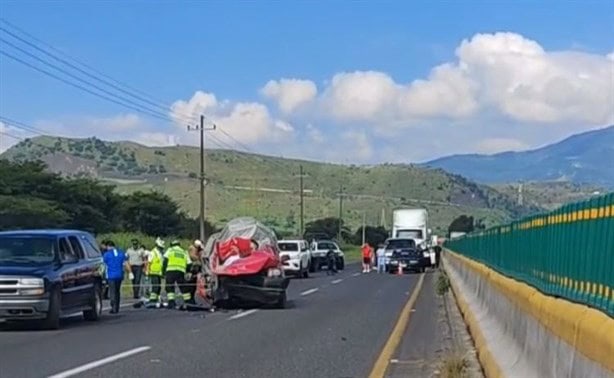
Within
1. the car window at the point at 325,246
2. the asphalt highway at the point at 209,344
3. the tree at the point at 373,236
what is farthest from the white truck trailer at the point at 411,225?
the tree at the point at 373,236

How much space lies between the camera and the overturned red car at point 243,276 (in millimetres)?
27078

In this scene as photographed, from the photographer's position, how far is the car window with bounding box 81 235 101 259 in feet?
77.4

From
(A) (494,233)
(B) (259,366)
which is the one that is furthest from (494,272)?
(B) (259,366)

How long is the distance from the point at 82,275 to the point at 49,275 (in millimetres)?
1878

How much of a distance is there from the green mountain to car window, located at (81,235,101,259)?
11207cm

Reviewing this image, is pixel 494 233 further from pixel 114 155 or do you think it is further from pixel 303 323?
pixel 114 155

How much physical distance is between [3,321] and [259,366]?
8.92 meters

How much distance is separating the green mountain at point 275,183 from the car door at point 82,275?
113242mm

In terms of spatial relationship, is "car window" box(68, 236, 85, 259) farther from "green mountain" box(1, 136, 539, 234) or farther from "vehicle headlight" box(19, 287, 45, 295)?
"green mountain" box(1, 136, 539, 234)

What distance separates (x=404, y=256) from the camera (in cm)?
5991

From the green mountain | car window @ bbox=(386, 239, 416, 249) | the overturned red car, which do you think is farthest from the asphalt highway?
the green mountain

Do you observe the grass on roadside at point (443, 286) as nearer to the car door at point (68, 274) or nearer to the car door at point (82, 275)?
the car door at point (82, 275)

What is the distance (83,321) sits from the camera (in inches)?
933

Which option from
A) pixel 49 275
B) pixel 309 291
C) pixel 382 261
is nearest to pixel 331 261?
pixel 382 261
